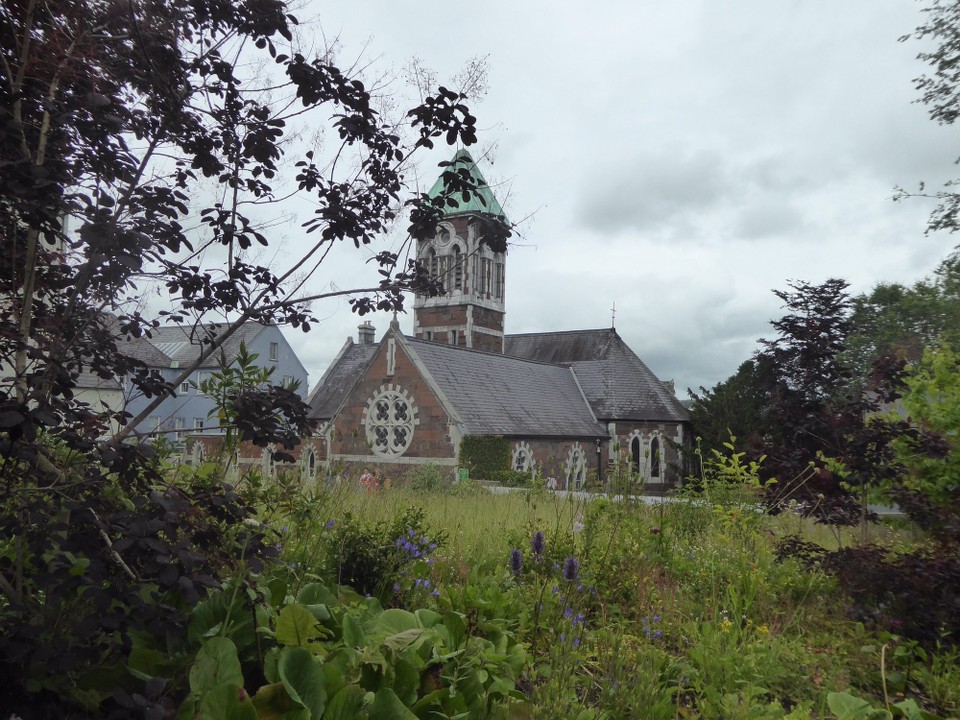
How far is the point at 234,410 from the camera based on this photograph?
3283 mm

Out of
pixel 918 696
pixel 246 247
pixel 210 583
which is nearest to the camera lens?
pixel 210 583

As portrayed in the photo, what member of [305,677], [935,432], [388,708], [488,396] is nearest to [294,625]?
[305,677]

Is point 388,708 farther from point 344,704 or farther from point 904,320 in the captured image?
point 904,320

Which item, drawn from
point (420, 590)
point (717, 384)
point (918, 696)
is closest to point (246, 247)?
point (420, 590)

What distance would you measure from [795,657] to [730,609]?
2.33 ft

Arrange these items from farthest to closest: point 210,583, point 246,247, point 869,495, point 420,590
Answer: point 869,495 < point 420,590 < point 246,247 < point 210,583

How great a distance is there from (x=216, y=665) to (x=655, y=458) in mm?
31001

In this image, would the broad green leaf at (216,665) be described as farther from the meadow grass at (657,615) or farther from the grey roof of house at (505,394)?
the grey roof of house at (505,394)

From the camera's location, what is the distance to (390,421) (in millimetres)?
25266

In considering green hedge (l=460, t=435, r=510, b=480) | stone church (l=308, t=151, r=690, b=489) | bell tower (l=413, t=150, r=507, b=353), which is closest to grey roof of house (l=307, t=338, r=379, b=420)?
stone church (l=308, t=151, r=690, b=489)

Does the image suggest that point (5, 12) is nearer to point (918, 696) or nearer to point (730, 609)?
point (730, 609)

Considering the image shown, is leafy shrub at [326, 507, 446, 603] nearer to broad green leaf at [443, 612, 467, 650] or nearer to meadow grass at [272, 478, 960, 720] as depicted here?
meadow grass at [272, 478, 960, 720]

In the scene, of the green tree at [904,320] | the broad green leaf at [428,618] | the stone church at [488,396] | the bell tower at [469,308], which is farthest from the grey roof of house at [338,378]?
the broad green leaf at [428,618]

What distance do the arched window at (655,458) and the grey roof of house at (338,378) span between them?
1300 cm
